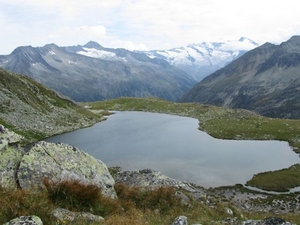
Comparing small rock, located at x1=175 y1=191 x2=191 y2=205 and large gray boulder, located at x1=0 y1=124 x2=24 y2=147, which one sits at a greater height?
large gray boulder, located at x1=0 y1=124 x2=24 y2=147

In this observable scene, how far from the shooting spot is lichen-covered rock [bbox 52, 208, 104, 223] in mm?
12586

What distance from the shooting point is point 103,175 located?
22.7 m

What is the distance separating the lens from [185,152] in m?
65.3

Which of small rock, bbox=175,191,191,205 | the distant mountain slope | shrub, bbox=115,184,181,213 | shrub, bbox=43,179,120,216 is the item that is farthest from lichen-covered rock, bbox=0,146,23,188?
the distant mountain slope

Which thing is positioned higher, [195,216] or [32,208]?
[32,208]

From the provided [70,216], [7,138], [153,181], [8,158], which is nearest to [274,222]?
[70,216]

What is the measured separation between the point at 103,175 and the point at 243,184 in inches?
1214

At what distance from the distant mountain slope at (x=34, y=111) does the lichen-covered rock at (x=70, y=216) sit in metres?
64.7

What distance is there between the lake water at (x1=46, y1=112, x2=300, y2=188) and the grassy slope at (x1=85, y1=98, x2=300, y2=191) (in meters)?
3.48

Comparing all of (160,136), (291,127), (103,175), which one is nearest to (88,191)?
(103,175)

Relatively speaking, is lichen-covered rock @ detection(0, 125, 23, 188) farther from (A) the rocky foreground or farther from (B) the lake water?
(B) the lake water

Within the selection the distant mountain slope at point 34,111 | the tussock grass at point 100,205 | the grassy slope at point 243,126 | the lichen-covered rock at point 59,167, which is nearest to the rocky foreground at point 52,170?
the lichen-covered rock at point 59,167

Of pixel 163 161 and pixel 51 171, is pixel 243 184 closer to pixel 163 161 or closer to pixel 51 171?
Answer: pixel 163 161

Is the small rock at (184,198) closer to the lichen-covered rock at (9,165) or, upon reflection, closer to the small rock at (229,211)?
the small rock at (229,211)
